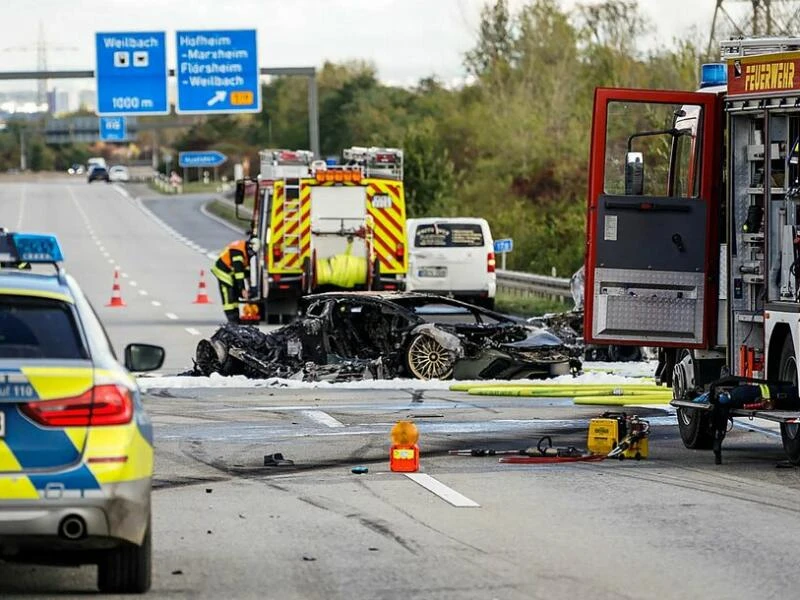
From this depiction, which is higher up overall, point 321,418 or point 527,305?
point 321,418

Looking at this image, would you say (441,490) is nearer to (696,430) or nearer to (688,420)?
(696,430)

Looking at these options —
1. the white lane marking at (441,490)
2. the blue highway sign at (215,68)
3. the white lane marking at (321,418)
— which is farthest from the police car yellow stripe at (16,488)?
the blue highway sign at (215,68)

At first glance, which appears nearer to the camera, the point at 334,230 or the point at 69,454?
the point at 69,454

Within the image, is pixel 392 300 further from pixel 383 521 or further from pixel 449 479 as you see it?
pixel 383 521

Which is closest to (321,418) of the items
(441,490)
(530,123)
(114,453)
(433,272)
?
(441,490)

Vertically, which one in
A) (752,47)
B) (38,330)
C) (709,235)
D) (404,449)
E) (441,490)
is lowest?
(441,490)

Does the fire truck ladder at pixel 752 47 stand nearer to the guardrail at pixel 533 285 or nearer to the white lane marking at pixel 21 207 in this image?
the guardrail at pixel 533 285

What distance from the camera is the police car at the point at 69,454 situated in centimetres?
721

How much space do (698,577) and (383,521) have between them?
2289 millimetres

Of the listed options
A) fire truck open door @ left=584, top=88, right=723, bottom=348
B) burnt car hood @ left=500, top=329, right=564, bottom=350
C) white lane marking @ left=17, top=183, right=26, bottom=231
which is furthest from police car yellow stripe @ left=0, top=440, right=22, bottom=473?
white lane marking @ left=17, top=183, right=26, bottom=231

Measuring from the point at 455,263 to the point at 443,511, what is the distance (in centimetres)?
2270

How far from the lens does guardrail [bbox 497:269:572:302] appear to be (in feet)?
109

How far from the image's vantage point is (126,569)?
769cm

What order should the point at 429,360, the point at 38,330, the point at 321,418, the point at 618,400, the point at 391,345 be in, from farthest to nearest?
the point at 391,345 → the point at 429,360 → the point at 618,400 → the point at 321,418 → the point at 38,330
